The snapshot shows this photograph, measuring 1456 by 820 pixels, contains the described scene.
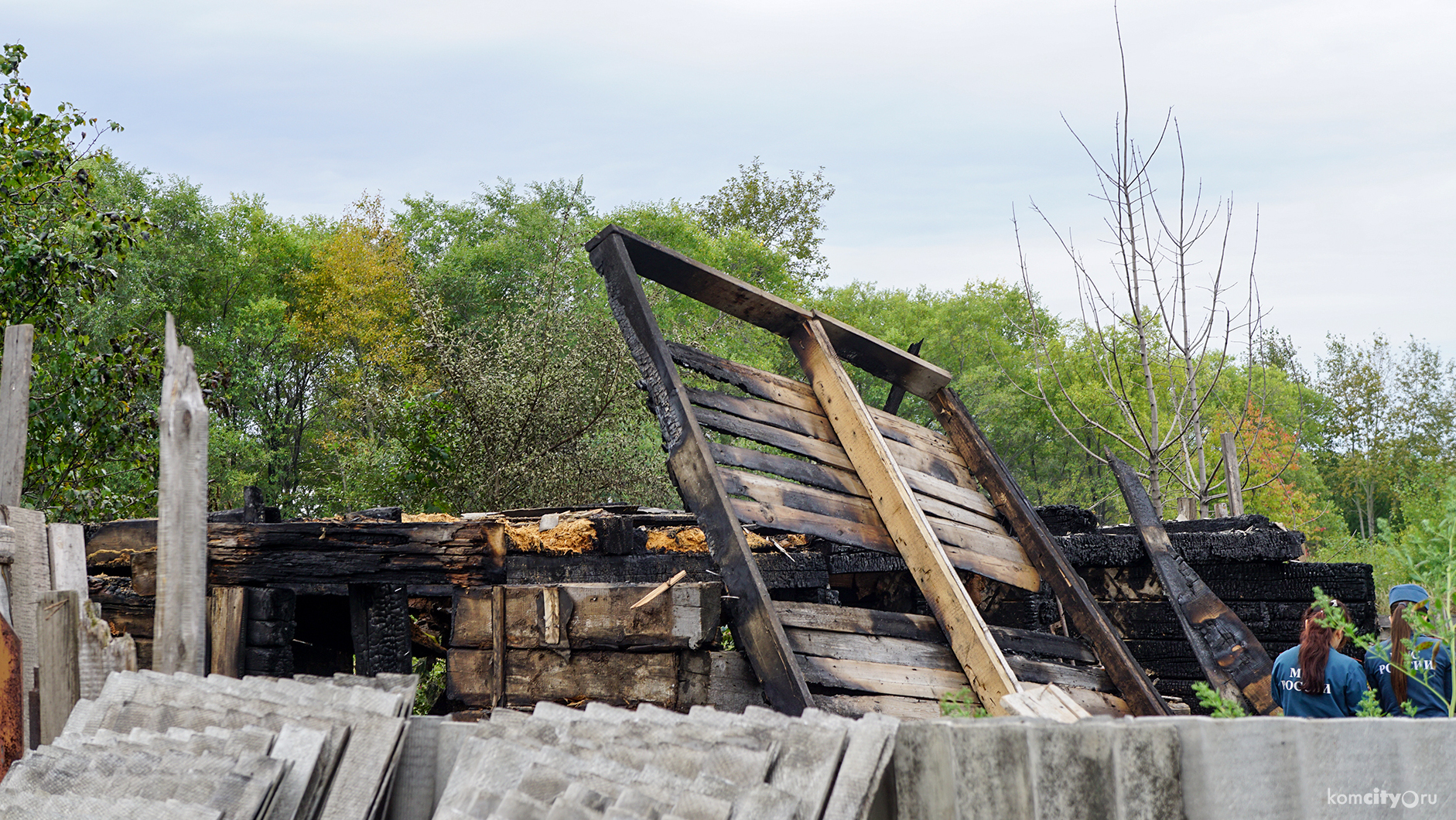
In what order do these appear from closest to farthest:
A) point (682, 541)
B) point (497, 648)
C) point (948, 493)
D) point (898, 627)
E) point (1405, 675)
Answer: point (1405, 675) < point (497, 648) < point (898, 627) < point (948, 493) < point (682, 541)

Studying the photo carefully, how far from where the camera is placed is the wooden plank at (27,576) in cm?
438

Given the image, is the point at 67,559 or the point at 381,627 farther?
the point at 381,627

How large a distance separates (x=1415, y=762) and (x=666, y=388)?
323cm

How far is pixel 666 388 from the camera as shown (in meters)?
4.52

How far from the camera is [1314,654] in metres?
4.35

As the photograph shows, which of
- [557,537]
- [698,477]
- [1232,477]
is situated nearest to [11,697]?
[557,537]

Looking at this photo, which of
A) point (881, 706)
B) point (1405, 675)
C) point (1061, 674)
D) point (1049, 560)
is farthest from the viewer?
point (1049, 560)

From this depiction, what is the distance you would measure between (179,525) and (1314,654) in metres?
4.89

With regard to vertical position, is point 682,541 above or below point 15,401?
below

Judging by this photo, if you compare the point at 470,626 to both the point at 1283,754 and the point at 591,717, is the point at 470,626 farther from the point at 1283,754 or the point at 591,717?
the point at 1283,754

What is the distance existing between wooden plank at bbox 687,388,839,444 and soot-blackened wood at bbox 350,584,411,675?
82.8 inches

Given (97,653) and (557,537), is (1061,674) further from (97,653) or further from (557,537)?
(97,653)

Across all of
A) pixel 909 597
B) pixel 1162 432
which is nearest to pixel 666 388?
pixel 909 597

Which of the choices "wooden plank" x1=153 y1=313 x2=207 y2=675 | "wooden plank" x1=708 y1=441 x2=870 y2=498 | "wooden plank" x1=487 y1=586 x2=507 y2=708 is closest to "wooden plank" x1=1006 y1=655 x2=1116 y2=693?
"wooden plank" x1=708 y1=441 x2=870 y2=498
